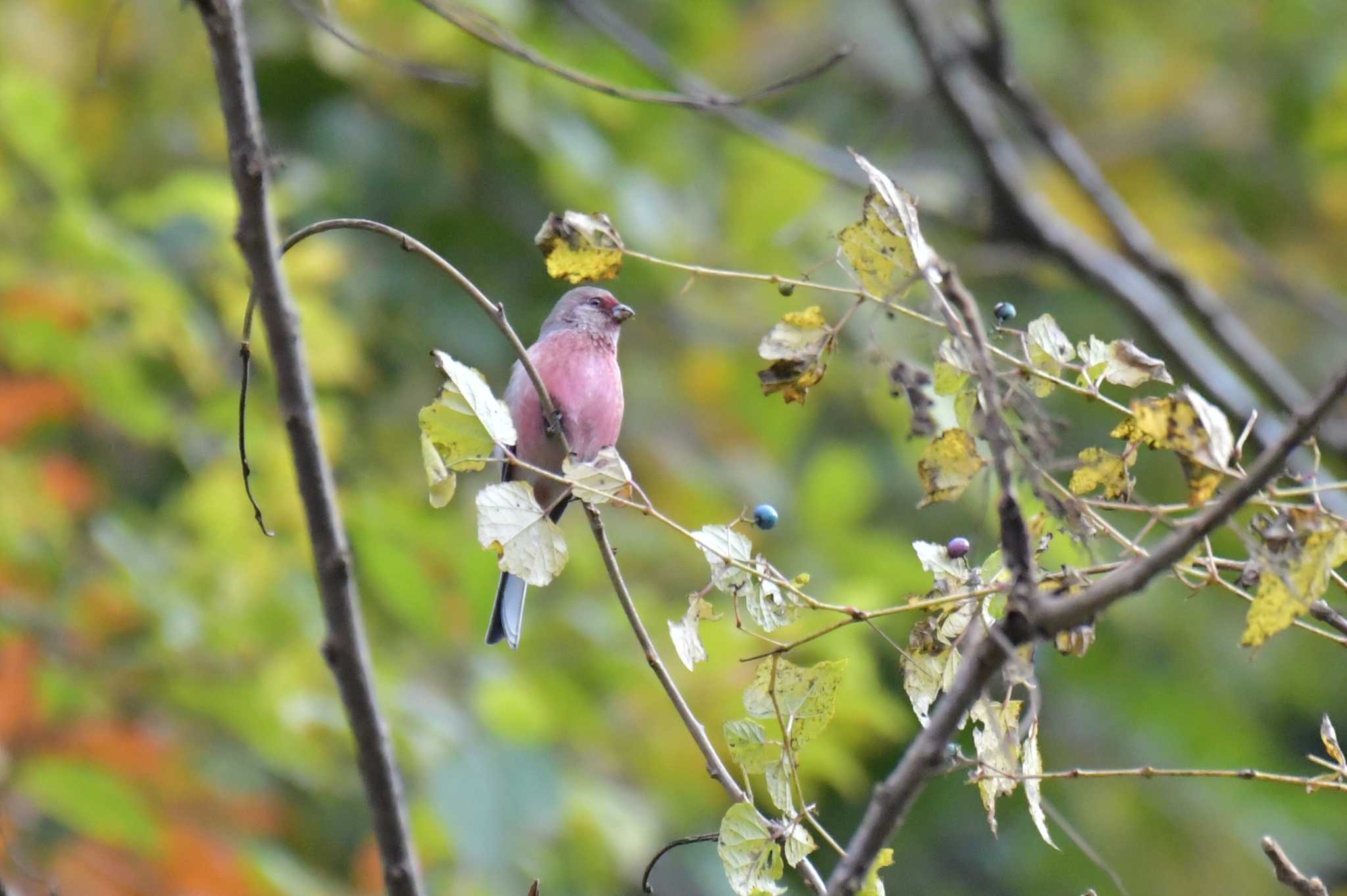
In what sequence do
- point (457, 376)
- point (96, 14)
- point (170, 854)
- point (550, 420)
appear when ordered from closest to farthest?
point (457, 376)
point (550, 420)
point (170, 854)
point (96, 14)

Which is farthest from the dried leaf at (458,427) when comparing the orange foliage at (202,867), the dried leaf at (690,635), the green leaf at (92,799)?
the orange foliage at (202,867)

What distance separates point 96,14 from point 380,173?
2.24 m

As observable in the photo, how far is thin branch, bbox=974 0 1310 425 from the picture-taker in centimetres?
466

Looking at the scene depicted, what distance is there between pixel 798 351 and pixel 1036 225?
139 inches

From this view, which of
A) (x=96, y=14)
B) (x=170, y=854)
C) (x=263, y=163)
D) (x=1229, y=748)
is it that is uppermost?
(x=263, y=163)

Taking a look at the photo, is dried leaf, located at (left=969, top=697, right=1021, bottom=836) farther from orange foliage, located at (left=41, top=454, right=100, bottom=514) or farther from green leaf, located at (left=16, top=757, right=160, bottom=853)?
orange foliage, located at (left=41, top=454, right=100, bottom=514)

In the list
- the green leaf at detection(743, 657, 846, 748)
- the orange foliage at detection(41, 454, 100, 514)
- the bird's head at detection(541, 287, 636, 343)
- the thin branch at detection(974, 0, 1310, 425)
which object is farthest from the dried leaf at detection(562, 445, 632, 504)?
the orange foliage at detection(41, 454, 100, 514)

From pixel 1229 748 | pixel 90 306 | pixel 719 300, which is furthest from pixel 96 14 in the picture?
pixel 1229 748

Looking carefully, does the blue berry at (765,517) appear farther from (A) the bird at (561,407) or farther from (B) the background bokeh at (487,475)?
(A) the bird at (561,407)

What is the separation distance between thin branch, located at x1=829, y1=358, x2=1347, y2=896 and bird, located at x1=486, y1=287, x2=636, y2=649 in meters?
2.34

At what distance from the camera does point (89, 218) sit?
492 cm

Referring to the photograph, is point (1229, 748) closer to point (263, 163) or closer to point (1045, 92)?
point (1045, 92)

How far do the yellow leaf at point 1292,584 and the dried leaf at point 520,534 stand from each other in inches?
31.5

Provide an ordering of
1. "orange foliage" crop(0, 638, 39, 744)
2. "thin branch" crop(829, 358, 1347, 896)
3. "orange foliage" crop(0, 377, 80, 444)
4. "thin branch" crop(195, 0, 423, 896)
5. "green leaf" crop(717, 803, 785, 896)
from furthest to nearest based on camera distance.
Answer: "orange foliage" crop(0, 377, 80, 444), "orange foliage" crop(0, 638, 39, 744), "green leaf" crop(717, 803, 785, 896), "thin branch" crop(195, 0, 423, 896), "thin branch" crop(829, 358, 1347, 896)
